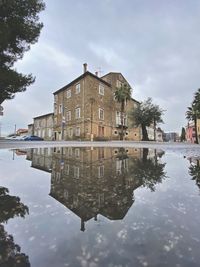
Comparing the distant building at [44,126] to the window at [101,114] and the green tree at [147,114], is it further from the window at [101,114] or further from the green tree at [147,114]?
the green tree at [147,114]

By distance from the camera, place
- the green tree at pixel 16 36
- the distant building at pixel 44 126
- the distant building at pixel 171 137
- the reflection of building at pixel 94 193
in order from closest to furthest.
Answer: the reflection of building at pixel 94 193, the green tree at pixel 16 36, the distant building at pixel 44 126, the distant building at pixel 171 137

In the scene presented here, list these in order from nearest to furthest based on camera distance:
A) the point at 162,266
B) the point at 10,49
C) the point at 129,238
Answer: the point at 162,266 → the point at 129,238 → the point at 10,49

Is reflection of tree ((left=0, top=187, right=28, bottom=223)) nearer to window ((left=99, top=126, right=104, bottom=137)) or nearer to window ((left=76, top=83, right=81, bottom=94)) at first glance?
window ((left=99, top=126, right=104, bottom=137))

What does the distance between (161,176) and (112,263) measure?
3437 millimetres

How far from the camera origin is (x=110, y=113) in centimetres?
4753

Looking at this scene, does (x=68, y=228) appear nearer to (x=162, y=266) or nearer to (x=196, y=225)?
(x=162, y=266)

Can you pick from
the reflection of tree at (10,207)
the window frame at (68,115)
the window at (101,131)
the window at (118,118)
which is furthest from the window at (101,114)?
the reflection of tree at (10,207)

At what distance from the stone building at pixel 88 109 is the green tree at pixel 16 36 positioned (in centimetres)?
2324

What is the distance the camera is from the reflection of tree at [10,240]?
5.24ft

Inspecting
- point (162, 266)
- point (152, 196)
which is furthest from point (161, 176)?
point (162, 266)

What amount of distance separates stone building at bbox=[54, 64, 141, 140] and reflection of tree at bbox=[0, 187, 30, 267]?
35.6 meters

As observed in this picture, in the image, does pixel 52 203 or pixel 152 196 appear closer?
pixel 52 203

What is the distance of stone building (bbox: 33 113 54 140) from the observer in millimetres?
57491

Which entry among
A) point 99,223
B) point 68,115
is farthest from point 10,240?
point 68,115
